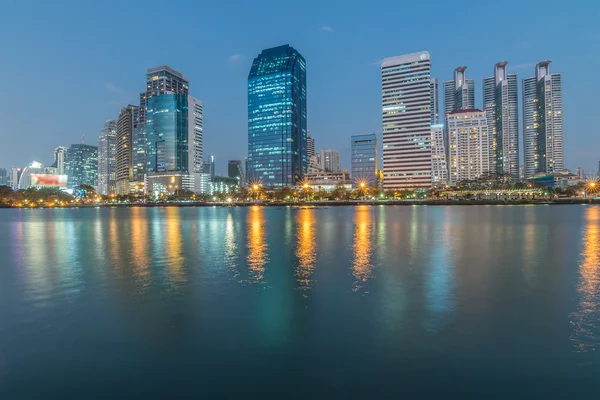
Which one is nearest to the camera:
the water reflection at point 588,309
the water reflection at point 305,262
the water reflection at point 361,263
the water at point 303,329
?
the water at point 303,329

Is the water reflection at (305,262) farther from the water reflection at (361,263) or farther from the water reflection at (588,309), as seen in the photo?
the water reflection at (588,309)

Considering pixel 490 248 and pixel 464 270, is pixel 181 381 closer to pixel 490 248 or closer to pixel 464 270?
pixel 464 270

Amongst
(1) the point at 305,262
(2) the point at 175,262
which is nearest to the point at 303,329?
(1) the point at 305,262

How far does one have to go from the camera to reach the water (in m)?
8.95

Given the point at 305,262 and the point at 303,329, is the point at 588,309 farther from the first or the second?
the point at 305,262

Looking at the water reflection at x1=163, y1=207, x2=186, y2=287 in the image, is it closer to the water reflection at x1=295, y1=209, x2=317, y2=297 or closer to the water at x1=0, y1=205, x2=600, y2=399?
the water at x1=0, y1=205, x2=600, y2=399

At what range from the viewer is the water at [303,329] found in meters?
8.95

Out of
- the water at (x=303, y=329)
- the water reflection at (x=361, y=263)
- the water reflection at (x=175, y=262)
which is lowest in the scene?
the water at (x=303, y=329)

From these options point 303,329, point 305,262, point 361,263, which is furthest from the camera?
point 305,262

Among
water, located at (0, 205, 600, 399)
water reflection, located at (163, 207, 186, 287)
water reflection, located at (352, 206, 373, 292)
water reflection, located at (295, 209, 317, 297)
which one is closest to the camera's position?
water, located at (0, 205, 600, 399)

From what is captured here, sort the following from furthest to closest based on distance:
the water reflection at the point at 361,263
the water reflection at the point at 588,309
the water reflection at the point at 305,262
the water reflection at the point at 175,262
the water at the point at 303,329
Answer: the water reflection at the point at 175,262, the water reflection at the point at 361,263, the water reflection at the point at 305,262, the water reflection at the point at 588,309, the water at the point at 303,329

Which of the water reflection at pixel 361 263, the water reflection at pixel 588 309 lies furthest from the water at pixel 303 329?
the water reflection at pixel 361 263

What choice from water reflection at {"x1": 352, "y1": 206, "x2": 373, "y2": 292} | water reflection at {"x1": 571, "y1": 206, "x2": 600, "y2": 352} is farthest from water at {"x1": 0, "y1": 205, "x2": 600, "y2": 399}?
water reflection at {"x1": 352, "y1": 206, "x2": 373, "y2": 292}

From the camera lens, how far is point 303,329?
12.4 meters
